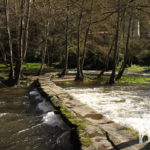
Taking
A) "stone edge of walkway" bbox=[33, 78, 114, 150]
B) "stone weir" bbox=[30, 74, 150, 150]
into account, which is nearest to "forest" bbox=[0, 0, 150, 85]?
"stone weir" bbox=[30, 74, 150, 150]

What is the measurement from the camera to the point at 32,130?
580 centimetres

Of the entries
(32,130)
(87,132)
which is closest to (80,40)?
(32,130)

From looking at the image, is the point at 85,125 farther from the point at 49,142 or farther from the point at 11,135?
the point at 11,135

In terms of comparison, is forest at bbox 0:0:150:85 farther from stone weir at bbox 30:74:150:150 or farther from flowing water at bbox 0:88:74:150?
stone weir at bbox 30:74:150:150

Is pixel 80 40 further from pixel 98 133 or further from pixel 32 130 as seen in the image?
pixel 98 133

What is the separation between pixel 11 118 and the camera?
271 inches

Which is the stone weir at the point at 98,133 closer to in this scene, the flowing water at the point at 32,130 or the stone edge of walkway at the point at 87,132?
the stone edge of walkway at the point at 87,132

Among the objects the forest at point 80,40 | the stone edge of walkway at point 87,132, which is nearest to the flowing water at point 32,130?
the stone edge of walkway at point 87,132

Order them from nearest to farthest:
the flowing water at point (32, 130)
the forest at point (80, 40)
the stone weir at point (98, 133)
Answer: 1. the stone weir at point (98, 133)
2. the flowing water at point (32, 130)
3. the forest at point (80, 40)

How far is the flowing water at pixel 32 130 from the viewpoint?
4.82 metres

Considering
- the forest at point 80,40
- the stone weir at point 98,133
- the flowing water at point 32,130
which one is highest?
the forest at point 80,40

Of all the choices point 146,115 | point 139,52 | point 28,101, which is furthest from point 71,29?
point 146,115

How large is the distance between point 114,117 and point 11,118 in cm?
332

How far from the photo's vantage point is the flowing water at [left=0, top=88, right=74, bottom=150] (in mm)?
4824
